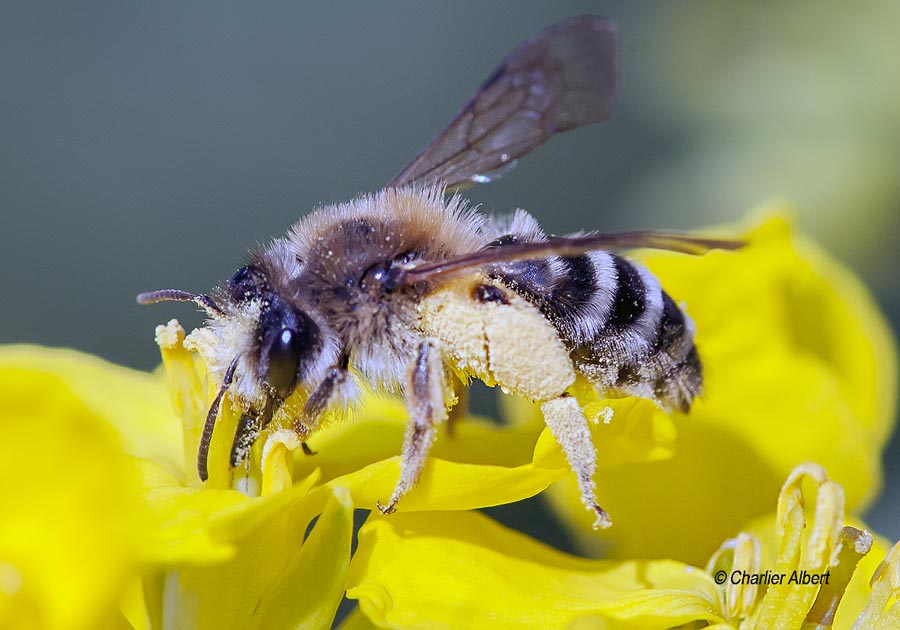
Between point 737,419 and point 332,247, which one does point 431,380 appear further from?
point 737,419

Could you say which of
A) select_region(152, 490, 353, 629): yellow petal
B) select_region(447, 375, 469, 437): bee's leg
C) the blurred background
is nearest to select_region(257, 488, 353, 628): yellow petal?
select_region(152, 490, 353, 629): yellow petal

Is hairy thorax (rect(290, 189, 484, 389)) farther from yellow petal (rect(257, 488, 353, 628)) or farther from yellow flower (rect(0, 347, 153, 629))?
yellow flower (rect(0, 347, 153, 629))

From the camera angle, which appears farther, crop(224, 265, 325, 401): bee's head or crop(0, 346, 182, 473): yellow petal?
crop(0, 346, 182, 473): yellow petal

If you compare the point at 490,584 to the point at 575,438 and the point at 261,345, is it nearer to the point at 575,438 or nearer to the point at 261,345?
the point at 575,438

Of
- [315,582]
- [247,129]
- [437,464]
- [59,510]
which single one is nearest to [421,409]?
[437,464]

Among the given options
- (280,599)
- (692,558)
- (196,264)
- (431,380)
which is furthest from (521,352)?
(196,264)
